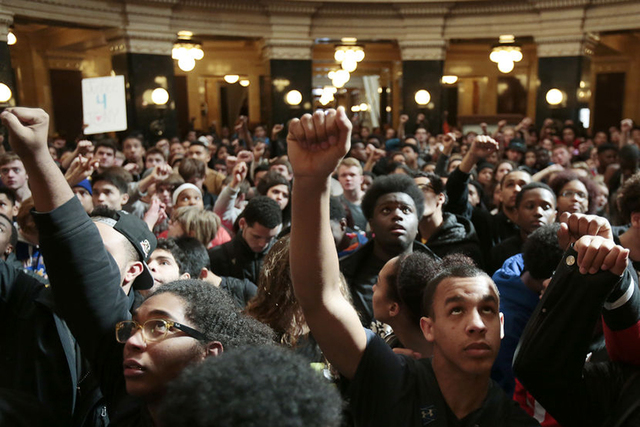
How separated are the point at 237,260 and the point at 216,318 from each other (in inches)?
84.5

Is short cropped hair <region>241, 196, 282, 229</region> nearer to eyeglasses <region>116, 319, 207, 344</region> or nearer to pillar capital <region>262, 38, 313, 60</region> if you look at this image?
eyeglasses <region>116, 319, 207, 344</region>

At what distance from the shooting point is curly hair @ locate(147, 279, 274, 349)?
190 cm

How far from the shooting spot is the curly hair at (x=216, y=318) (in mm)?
1901

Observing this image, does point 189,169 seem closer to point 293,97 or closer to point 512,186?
point 512,186

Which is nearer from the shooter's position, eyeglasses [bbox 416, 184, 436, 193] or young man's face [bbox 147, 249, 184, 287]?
young man's face [bbox 147, 249, 184, 287]

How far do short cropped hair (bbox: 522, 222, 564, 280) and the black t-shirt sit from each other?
98 centimetres

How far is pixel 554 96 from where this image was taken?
14234 millimetres

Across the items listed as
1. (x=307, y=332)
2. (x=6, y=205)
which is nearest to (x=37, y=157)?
(x=307, y=332)

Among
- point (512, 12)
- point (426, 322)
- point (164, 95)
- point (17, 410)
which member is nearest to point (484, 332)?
point (426, 322)

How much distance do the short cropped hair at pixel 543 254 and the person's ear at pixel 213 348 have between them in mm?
1550

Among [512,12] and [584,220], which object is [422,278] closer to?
[584,220]

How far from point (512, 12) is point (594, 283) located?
14381 millimetres

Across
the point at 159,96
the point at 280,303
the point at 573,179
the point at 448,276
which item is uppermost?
the point at 159,96

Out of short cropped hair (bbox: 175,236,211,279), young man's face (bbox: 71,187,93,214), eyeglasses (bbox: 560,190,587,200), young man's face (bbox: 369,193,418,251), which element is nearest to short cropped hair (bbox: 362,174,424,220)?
young man's face (bbox: 369,193,418,251)
